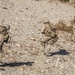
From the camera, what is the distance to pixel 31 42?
16.9 meters

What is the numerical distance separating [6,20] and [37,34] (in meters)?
2.25

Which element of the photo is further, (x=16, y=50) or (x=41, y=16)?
(x=41, y=16)

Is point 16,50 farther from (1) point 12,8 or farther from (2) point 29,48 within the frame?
(1) point 12,8

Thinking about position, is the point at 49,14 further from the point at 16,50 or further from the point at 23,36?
the point at 16,50

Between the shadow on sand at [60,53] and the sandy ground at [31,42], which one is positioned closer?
the sandy ground at [31,42]

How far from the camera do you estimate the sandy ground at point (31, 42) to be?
13625 mm

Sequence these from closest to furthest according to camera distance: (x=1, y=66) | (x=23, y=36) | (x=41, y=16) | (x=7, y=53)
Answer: (x=1, y=66), (x=7, y=53), (x=23, y=36), (x=41, y=16)

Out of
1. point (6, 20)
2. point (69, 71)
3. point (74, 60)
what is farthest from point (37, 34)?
point (69, 71)

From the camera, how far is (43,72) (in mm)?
13328

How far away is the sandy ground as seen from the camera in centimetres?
1362

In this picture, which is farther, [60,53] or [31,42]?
[31,42]

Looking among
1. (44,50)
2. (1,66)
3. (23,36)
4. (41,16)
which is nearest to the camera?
(1,66)

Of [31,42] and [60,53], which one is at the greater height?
[31,42]

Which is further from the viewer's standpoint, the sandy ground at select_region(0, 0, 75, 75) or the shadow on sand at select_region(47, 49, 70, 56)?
the shadow on sand at select_region(47, 49, 70, 56)
